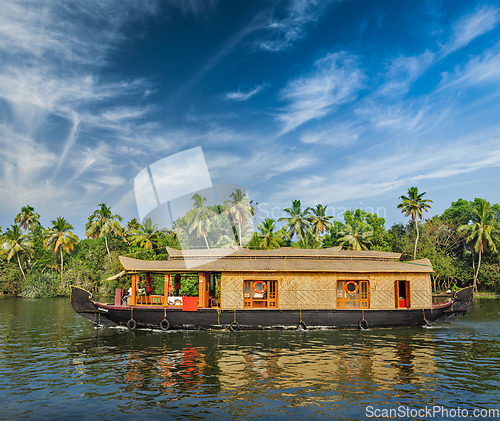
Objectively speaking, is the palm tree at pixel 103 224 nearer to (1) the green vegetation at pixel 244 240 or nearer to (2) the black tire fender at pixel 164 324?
(1) the green vegetation at pixel 244 240

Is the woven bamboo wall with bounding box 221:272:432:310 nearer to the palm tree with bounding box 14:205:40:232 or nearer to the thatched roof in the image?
the thatched roof

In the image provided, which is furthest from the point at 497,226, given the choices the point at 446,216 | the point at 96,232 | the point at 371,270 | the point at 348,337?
the point at 96,232

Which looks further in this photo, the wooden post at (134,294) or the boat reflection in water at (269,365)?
the wooden post at (134,294)

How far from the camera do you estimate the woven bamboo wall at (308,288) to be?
57.1 ft

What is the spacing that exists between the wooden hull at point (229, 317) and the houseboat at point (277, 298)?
0.05m

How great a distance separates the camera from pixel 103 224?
4806 cm

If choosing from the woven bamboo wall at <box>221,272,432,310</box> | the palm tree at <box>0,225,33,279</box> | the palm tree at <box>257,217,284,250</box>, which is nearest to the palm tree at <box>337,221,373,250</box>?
the palm tree at <box>257,217,284,250</box>

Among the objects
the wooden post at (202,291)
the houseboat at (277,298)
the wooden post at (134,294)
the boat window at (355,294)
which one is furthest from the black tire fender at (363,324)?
the wooden post at (134,294)

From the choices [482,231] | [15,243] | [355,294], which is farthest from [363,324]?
[15,243]

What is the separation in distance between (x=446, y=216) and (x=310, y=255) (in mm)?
42379

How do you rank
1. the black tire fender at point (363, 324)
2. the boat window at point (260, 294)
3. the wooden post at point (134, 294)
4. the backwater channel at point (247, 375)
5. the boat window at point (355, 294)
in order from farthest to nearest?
1. the boat window at point (355, 294)
2. the wooden post at point (134, 294)
3. the boat window at point (260, 294)
4. the black tire fender at point (363, 324)
5. the backwater channel at point (247, 375)

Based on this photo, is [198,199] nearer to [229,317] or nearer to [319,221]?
[319,221]

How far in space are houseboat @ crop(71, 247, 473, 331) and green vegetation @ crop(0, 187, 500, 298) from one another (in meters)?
20.8

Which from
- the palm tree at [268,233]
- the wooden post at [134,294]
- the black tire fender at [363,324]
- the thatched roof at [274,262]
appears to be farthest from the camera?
the palm tree at [268,233]
